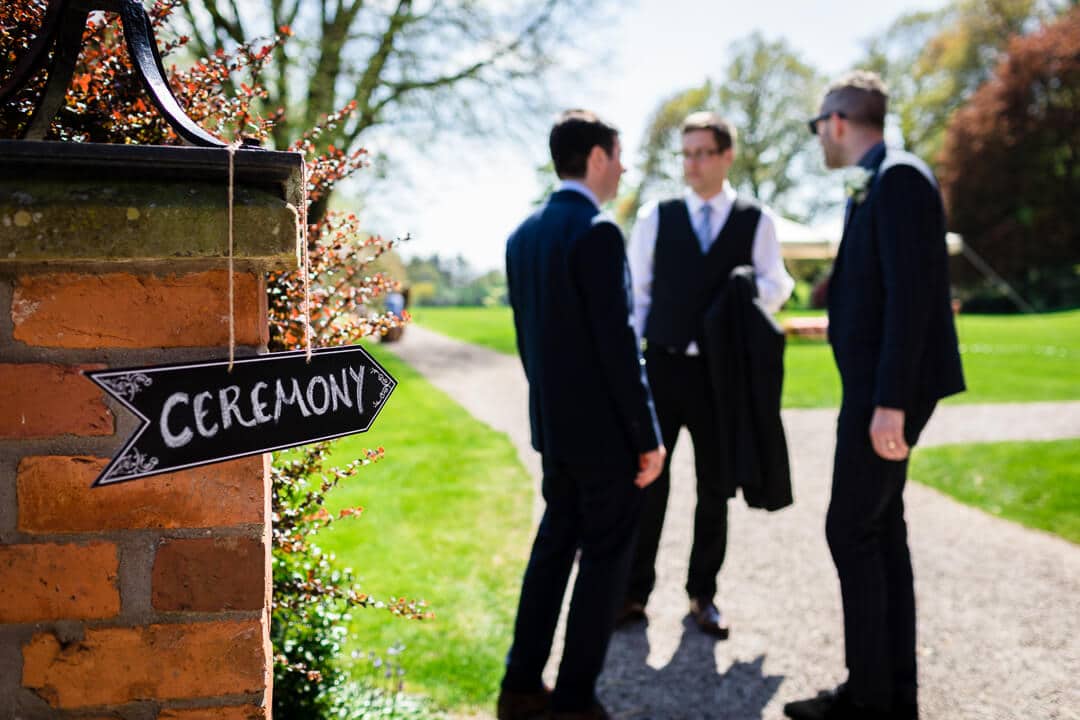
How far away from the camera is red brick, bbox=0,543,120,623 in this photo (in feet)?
4.22

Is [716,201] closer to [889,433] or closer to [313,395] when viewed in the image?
[889,433]

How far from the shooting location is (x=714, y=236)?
12.7 ft

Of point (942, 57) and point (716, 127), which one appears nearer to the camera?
point (716, 127)

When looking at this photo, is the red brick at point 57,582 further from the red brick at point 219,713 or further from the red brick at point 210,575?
the red brick at point 219,713

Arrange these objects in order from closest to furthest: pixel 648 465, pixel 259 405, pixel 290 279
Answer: pixel 259 405 < pixel 290 279 < pixel 648 465

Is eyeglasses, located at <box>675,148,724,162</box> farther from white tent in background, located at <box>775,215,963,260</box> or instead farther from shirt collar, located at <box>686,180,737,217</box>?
white tent in background, located at <box>775,215,963,260</box>

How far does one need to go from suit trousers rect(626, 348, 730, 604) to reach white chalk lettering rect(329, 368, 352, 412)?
8.72ft

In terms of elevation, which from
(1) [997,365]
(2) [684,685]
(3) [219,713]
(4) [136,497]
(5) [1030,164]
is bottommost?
(2) [684,685]

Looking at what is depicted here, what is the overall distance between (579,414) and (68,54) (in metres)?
1.89

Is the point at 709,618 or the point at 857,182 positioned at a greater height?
the point at 857,182

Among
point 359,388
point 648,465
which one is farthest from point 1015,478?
point 359,388

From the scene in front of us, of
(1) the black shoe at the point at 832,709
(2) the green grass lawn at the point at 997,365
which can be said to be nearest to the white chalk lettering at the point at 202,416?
(1) the black shoe at the point at 832,709

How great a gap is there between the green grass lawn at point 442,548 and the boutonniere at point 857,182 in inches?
86.4

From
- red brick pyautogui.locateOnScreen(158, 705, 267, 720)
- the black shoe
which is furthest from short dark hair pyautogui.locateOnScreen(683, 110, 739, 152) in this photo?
red brick pyautogui.locateOnScreen(158, 705, 267, 720)
